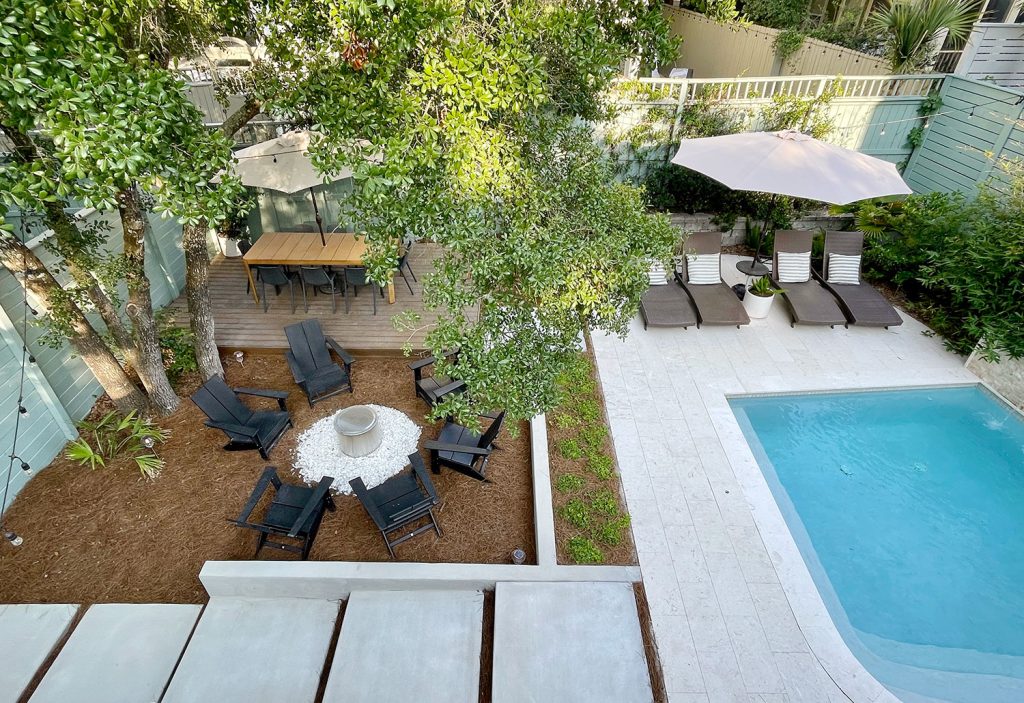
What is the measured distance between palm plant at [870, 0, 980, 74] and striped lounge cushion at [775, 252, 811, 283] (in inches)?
200

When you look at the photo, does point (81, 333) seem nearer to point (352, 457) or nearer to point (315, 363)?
point (315, 363)

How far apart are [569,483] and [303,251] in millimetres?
5516

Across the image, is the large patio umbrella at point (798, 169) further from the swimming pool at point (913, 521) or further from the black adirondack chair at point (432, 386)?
the black adirondack chair at point (432, 386)

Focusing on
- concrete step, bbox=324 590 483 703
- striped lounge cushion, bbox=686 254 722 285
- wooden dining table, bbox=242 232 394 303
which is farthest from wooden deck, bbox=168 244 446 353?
striped lounge cushion, bbox=686 254 722 285

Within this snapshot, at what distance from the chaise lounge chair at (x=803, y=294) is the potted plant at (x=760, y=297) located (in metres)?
0.32

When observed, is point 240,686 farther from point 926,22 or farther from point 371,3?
point 926,22

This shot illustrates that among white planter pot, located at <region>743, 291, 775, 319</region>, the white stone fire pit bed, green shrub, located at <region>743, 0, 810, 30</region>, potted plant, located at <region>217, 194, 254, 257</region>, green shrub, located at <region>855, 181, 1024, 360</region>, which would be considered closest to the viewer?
the white stone fire pit bed

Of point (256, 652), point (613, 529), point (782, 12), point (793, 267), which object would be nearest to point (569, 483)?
point (613, 529)

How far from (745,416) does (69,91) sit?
285 inches

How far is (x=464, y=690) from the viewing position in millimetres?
3898

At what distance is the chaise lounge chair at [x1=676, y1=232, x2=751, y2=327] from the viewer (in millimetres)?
8250

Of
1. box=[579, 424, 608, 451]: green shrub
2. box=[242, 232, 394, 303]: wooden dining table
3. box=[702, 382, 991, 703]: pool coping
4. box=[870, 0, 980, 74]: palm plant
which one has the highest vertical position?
box=[870, 0, 980, 74]: palm plant

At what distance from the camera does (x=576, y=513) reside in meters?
5.33

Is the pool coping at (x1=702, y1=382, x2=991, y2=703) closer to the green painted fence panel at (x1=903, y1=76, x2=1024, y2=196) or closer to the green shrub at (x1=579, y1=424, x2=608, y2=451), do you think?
the green shrub at (x1=579, y1=424, x2=608, y2=451)
